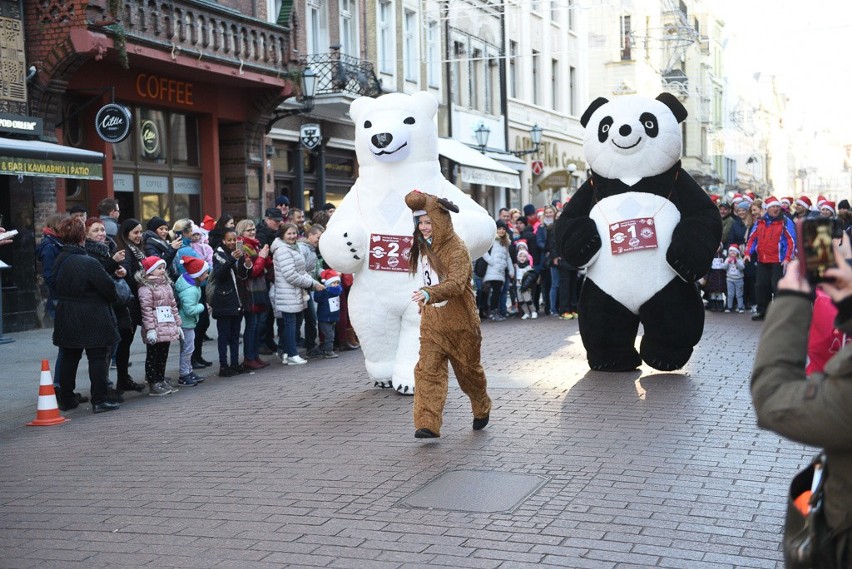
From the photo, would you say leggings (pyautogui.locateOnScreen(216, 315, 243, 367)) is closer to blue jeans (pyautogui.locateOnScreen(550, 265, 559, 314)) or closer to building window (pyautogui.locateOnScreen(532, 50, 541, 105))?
blue jeans (pyautogui.locateOnScreen(550, 265, 559, 314))

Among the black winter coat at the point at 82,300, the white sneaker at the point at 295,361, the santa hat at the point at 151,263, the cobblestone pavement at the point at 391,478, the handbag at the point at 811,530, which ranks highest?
the santa hat at the point at 151,263

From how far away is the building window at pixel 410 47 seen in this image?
29.6 m

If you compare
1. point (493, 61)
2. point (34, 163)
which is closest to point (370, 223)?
point (34, 163)

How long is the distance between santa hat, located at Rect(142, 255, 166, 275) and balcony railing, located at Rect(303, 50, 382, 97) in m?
12.6

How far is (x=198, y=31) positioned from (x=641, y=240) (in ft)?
34.9

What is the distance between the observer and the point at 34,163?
1443 cm

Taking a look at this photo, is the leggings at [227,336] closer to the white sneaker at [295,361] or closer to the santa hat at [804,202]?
the white sneaker at [295,361]

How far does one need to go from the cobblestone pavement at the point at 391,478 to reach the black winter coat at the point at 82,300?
2.38 ft

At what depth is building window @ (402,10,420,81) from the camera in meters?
29.6

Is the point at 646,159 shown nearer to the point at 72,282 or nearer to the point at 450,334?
the point at 450,334

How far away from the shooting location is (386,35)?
2845cm

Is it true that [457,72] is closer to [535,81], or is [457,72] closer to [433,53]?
[433,53]

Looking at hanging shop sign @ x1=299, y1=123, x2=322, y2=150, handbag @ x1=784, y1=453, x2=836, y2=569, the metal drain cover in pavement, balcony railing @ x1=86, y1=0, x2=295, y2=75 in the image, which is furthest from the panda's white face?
hanging shop sign @ x1=299, y1=123, x2=322, y2=150

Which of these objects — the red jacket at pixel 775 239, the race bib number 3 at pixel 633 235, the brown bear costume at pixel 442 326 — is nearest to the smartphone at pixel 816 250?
the brown bear costume at pixel 442 326
